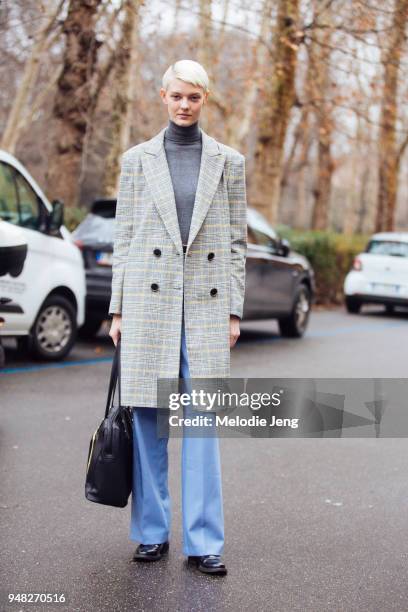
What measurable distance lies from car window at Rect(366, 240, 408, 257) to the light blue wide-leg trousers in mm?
14865

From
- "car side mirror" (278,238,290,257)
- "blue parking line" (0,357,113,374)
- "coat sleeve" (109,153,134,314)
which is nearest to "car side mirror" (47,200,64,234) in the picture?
"blue parking line" (0,357,113,374)

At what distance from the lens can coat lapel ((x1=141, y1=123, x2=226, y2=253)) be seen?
3.73 metres

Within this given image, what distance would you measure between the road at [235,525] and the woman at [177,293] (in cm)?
25

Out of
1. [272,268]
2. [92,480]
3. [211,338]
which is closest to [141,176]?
[211,338]

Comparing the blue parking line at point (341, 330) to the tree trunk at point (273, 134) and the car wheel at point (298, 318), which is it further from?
the tree trunk at point (273, 134)

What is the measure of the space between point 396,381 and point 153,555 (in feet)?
20.7

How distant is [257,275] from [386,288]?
22.5ft

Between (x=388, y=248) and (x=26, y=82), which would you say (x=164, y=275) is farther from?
(x=26, y=82)

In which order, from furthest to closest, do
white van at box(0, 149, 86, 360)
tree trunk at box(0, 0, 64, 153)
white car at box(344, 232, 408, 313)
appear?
tree trunk at box(0, 0, 64, 153), white car at box(344, 232, 408, 313), white van at box(0, 149, 86, 360)

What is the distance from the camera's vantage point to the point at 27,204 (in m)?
8.88

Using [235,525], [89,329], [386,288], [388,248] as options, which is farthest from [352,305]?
[235,525]

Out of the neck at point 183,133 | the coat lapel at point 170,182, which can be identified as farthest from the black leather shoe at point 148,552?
the neck at point 183,133

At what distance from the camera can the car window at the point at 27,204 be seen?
8.77 meters

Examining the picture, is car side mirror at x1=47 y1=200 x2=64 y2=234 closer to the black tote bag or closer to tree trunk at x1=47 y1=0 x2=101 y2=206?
the black tote bag
